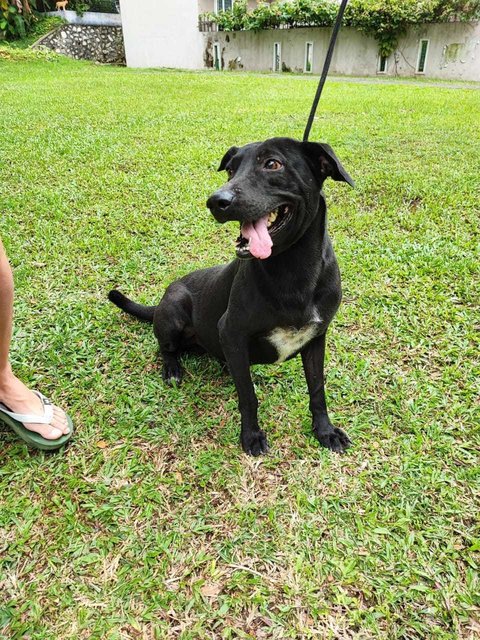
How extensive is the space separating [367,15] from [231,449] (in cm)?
2002

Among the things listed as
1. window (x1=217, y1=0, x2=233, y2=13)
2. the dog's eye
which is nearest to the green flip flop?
the dog's eye

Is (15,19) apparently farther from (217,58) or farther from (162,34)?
(217,58)

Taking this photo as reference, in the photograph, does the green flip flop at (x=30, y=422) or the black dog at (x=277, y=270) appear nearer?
the black dog at (x=277, y=270)

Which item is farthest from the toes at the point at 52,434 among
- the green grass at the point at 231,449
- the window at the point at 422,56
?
the window at the point at 422,56

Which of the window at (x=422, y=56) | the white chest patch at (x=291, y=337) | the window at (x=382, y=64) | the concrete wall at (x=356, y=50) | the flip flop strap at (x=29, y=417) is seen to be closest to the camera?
the white chest patch at (x=291, y=337)

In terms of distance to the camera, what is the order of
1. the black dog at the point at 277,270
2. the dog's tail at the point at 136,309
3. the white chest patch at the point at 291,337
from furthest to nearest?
the dog's tail at the point at 136,309, the white chest patch at the point at 291,337, the black dog at the point at 277,270

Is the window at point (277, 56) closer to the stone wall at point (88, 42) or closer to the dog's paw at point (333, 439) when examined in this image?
the stone wall at point (88, 42)

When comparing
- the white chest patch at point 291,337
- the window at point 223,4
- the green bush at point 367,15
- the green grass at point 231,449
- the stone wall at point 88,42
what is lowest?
the green grass at point 231,449

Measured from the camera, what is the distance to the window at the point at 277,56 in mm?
20359

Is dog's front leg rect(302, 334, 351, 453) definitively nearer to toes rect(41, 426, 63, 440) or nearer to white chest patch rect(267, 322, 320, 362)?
white chest patch rect(267, 322, 320, 362)

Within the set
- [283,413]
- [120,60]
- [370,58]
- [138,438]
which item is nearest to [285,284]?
[283,413]

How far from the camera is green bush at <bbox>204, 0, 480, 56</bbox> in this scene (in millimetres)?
17234

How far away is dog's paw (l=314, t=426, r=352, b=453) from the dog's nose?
1.32 meters

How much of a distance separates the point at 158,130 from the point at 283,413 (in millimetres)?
6524
